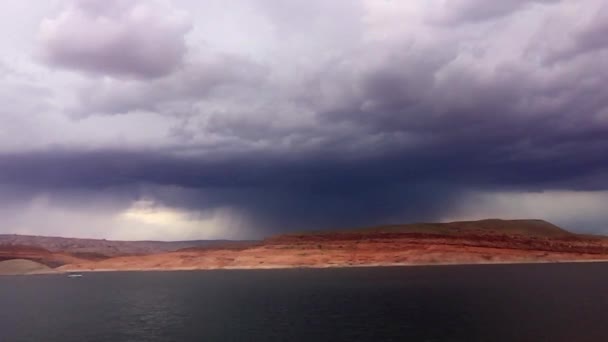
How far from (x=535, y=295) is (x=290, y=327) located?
4717 cm

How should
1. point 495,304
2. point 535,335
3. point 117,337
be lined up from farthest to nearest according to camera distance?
point 495,304, point 117,337, point 535,335

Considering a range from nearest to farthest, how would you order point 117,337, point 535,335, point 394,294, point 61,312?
point 535,335, point 117,337, point 61,312, point 394,294

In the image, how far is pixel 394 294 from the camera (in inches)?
4021

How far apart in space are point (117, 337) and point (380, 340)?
95.0 feet

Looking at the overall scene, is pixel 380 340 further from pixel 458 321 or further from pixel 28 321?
pixel 28 321

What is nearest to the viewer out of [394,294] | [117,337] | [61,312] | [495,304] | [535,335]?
[535,335]

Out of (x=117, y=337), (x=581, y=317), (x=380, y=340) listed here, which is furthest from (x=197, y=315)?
(x=581, y=317)

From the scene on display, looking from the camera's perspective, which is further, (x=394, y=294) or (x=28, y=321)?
(x=394, y=294)

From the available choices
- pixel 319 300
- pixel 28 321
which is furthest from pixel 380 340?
pixel 28 321

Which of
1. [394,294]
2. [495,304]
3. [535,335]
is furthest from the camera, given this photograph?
[394,294]

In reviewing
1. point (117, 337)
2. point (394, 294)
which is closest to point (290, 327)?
point (117, 337)

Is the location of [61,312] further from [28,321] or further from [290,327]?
[290,327]

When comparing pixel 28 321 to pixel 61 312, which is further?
pixel 61 312

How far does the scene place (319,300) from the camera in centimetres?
9525
